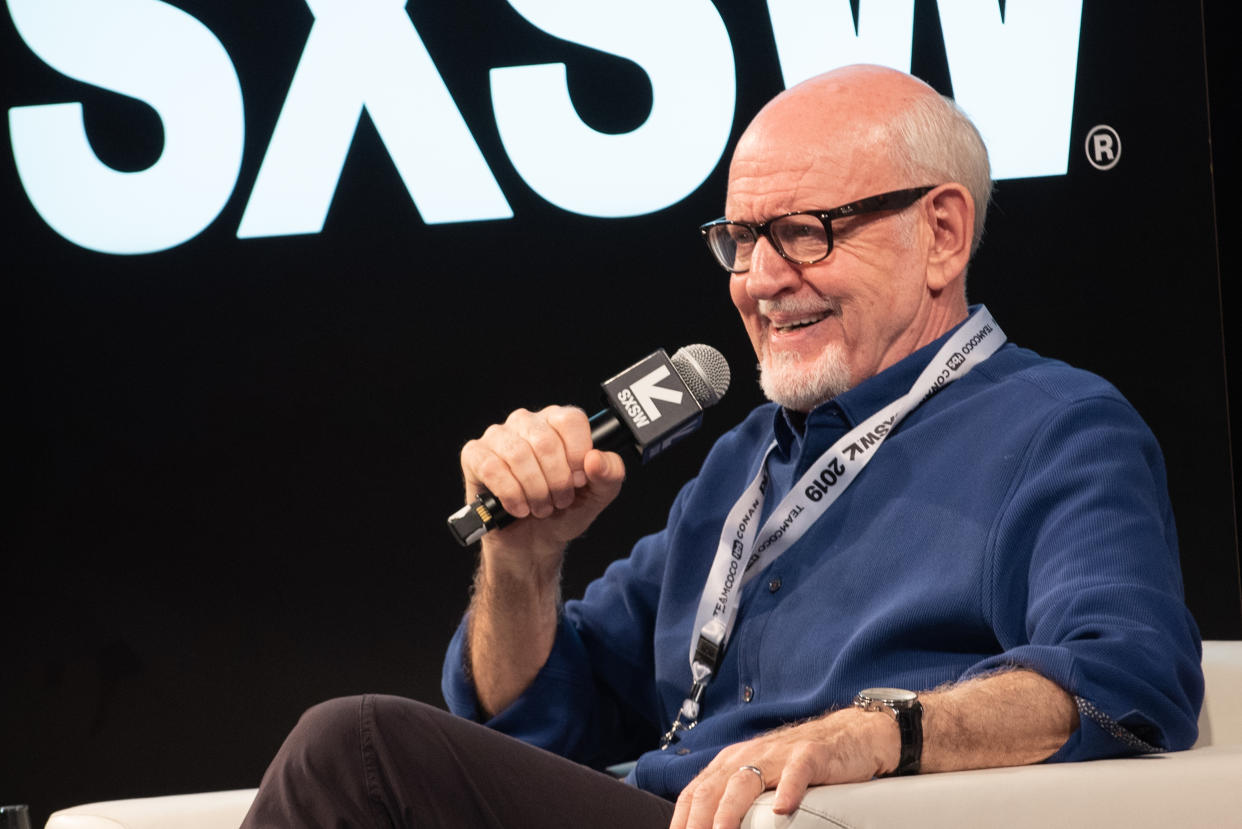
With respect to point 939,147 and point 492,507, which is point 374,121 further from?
point 492,507

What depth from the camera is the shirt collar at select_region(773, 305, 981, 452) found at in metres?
1.98

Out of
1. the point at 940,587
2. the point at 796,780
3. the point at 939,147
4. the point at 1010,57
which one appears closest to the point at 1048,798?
the point at 796,780

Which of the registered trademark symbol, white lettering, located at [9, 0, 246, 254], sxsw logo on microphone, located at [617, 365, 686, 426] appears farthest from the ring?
white lettering, located at [9, 0, 246, 254]

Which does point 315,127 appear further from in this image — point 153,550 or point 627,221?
point 153,550

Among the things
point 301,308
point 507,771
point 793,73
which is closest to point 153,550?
point 301,308

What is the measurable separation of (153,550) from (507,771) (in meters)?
2.18

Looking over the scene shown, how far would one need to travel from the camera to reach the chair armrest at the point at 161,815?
1.76 metres

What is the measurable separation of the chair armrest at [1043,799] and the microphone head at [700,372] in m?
0.63

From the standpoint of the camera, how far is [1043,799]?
128 cm

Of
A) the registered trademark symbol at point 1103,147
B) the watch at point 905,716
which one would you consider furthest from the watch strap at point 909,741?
the registered trademark symbol at point 1103,147

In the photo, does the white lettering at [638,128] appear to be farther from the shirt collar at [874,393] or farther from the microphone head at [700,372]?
the microphone head at [700,372]

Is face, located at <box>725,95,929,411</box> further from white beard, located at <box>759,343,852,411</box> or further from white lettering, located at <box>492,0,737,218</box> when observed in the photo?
white lettering, located at <box>492,0,737,218</box>

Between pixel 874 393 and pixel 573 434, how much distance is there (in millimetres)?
516

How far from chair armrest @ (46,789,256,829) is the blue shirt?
18.0 inches
